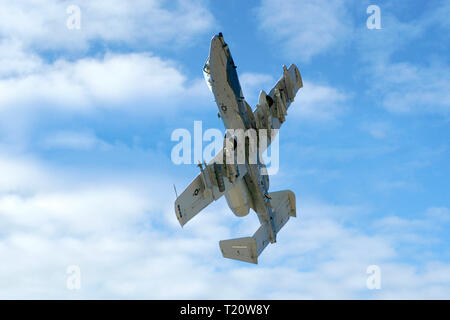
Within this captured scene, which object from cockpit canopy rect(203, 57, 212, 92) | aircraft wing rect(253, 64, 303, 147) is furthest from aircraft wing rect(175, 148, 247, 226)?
aircraft wing rect(253, 64, 303, 147)

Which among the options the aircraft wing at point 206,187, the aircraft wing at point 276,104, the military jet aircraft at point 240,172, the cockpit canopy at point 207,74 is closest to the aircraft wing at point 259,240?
the military jet aircraft at point 240,172

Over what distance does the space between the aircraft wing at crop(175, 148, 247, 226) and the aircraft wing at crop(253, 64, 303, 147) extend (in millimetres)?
8087

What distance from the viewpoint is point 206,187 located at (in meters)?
43.0

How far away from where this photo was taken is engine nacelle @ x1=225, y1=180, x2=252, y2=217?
4788 cm

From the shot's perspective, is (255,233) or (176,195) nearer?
(176,195)

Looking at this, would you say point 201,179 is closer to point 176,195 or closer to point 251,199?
point 176,195

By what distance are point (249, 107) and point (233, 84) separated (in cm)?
297

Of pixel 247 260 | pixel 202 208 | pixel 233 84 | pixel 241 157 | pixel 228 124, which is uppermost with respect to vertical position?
pixel 233 84

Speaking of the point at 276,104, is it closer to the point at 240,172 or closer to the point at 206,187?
the point at 240,172

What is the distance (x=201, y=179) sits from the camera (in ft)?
141

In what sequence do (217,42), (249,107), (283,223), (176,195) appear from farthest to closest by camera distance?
(283,223)
(249,107)
(217,42)
(176,195)

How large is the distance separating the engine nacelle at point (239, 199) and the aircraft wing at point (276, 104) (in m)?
5.84

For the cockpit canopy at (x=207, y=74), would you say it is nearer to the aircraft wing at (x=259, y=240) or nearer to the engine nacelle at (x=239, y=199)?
the engine nacelle at (x=239, y=199)

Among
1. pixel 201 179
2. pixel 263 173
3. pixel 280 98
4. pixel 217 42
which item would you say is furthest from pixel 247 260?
pixel 217 42
